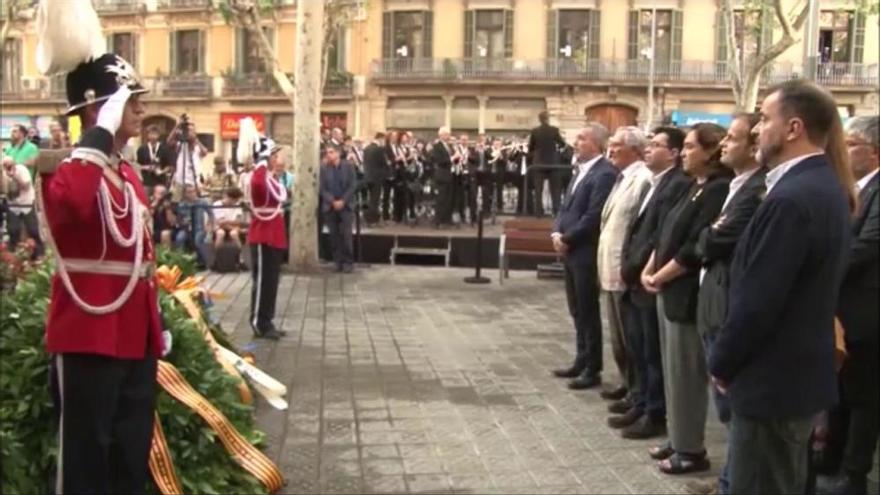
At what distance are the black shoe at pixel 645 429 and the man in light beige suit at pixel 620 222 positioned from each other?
12 centimetres

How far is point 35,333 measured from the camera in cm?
469

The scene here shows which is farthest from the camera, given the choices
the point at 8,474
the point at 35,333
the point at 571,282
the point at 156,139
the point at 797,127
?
the point at 156,139

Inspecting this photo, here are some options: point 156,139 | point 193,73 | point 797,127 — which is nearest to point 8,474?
point 797,127

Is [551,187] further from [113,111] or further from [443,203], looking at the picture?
[113,111]

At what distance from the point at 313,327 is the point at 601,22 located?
31.1 m

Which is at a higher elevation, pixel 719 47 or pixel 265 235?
pixel 719 47

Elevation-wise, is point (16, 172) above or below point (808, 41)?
below

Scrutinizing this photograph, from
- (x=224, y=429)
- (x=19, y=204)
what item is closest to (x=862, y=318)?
(x=224, y=429)

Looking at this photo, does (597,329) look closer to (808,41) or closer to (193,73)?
(808,41)

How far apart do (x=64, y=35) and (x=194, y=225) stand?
11452 millimetres

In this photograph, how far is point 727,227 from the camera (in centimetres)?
458

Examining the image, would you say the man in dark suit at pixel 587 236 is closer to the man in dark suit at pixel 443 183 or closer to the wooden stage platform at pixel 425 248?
the wooden stage platform at pixel 425 248

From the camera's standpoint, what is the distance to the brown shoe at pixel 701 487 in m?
5.21

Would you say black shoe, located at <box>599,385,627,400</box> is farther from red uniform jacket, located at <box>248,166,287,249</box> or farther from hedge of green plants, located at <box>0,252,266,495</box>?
red uniform jacket, located at <box>248,166,287,249</box>
